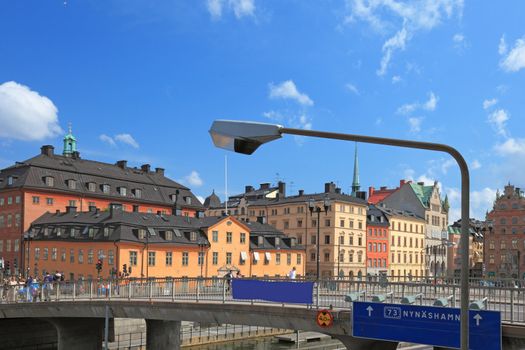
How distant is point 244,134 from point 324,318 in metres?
15.8

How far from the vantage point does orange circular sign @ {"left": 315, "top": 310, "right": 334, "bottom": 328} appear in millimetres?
22734

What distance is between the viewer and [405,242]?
114438mm

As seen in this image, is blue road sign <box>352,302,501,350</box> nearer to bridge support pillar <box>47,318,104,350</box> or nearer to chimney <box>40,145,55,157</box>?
bridge support pillar <box>47,318,104,350</box>

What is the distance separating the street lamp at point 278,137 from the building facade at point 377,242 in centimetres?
9679

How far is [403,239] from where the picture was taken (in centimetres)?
11362

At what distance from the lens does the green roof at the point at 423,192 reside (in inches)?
4899

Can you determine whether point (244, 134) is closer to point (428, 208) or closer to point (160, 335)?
point (160, 335)

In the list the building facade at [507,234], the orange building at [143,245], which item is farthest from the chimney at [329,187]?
the building facade at [507,234]

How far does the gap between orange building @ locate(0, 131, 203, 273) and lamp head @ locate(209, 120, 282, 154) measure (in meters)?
72.7

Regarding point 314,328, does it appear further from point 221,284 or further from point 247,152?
point 247,152

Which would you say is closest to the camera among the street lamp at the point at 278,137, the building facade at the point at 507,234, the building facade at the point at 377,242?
the street lamp at the point at 278,137

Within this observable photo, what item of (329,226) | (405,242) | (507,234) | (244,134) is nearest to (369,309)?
(244,134)

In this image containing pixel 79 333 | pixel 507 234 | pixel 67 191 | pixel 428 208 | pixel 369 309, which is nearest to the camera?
pixel 369 309

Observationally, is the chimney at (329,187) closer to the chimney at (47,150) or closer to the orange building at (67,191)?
the orange building at (67,191)
